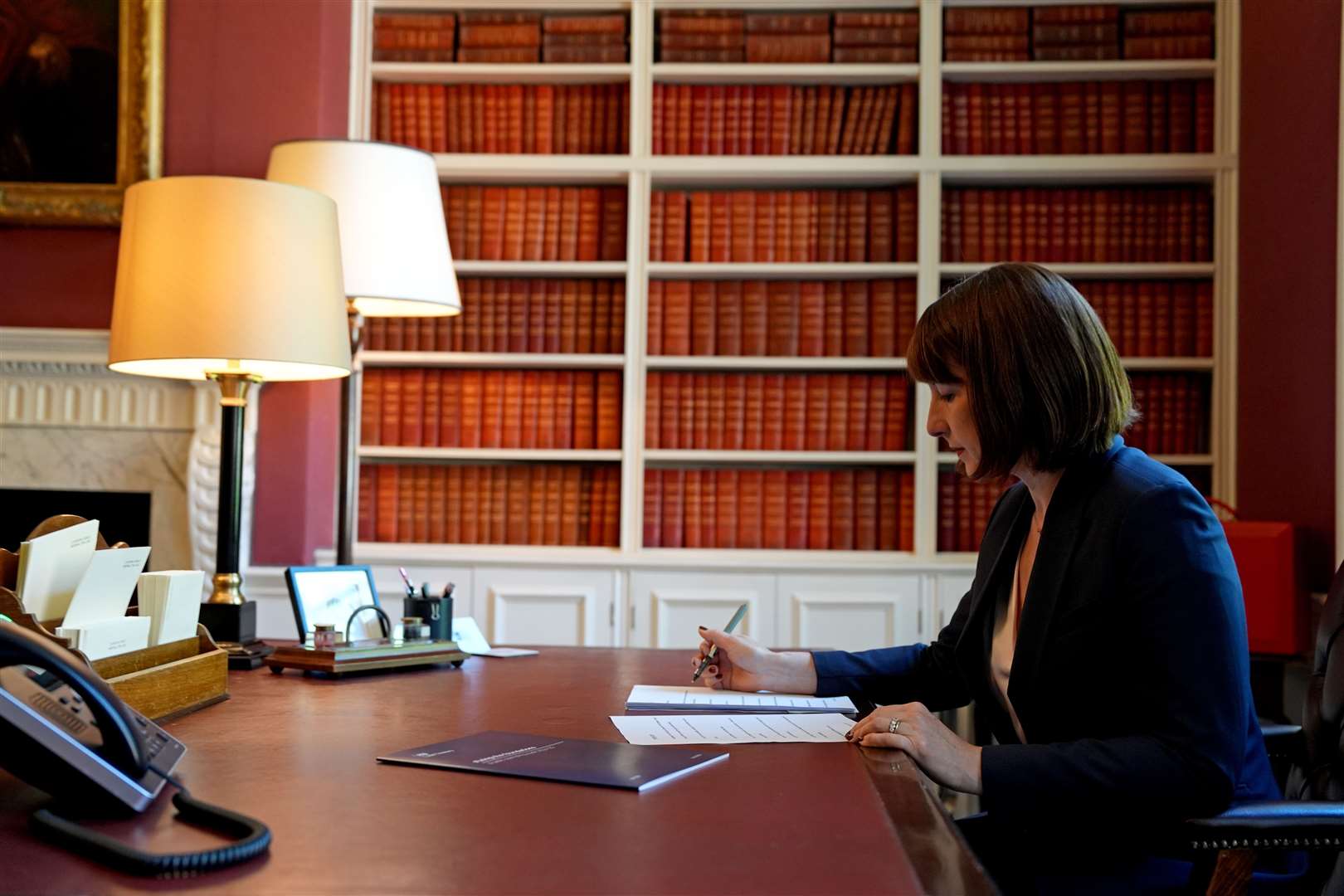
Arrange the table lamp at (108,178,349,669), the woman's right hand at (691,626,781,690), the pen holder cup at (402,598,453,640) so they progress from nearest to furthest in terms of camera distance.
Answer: the woman's right hand at (691,626,781,690), the table lamp at (108,178,349,669), the pen holder cup at (402,598,453,640)

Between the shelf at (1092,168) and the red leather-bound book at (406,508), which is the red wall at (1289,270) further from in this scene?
the red leather-bound book at (406,508)

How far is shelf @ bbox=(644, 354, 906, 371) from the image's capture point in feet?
11.1

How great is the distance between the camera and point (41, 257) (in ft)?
11.2

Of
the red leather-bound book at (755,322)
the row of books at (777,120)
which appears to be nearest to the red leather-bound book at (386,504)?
the red leather-bound book at (755,322)

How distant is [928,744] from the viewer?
1.19m

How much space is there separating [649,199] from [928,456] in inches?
43.4

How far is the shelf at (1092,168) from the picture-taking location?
3.33m

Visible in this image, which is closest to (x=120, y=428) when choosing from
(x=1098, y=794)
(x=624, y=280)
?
(x=624, y=280)

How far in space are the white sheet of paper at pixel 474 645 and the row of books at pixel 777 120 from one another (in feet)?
6.40

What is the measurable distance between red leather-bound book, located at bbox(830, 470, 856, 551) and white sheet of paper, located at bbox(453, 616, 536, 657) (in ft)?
5.30

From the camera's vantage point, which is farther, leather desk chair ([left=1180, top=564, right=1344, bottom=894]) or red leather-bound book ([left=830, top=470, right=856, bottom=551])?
red leather-bound book ([left=830, top=470, right=856, bottom=551])

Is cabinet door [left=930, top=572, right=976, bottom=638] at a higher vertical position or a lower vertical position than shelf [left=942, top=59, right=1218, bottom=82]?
lower

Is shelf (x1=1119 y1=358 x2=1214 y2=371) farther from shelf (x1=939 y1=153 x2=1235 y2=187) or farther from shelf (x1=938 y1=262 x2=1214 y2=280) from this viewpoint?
shelf (x1=939 y1=153 x2=1235 y2=187)

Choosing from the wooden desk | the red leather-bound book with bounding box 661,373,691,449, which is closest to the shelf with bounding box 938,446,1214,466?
the red leather-bound book with bounding box 661,373,691,449
